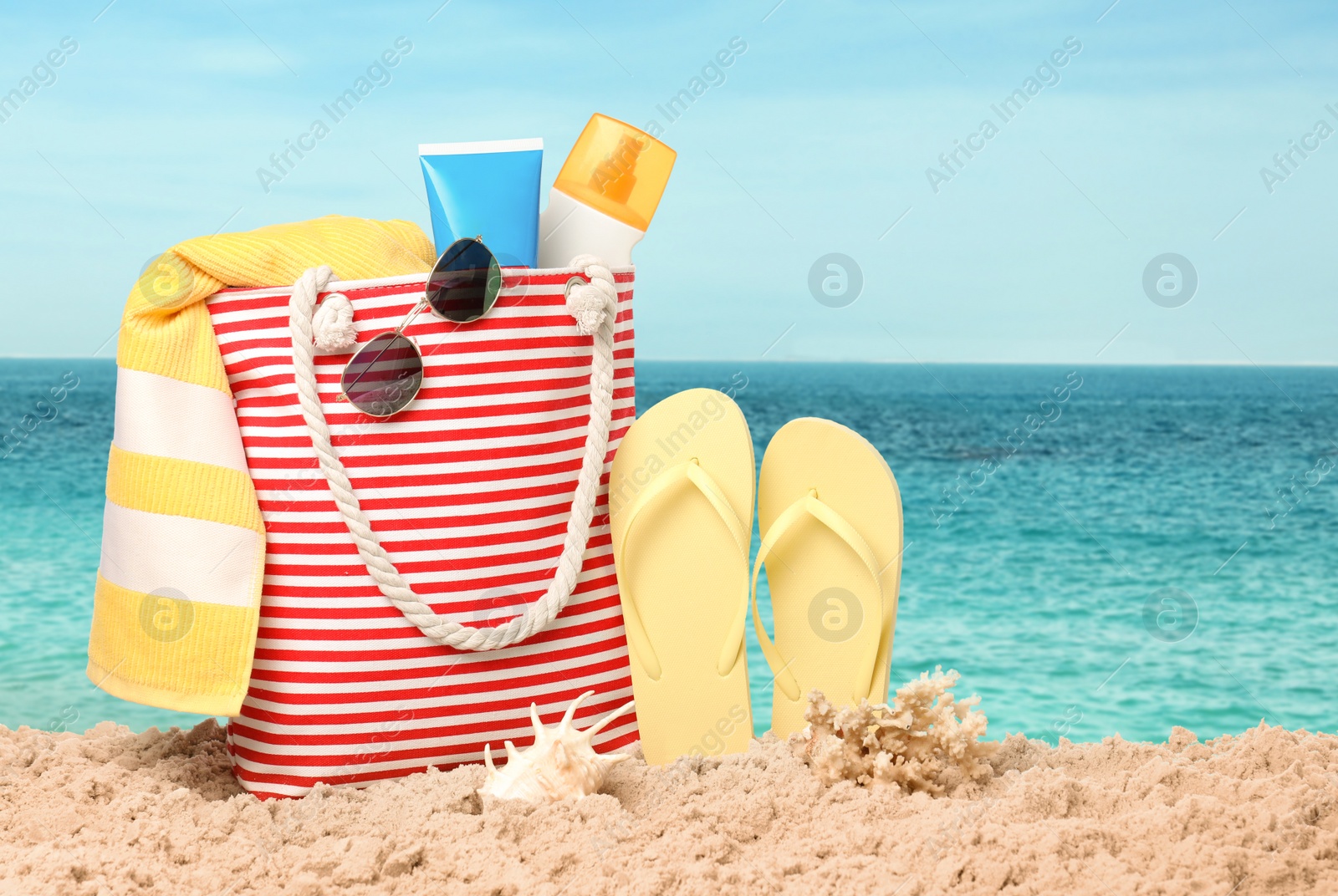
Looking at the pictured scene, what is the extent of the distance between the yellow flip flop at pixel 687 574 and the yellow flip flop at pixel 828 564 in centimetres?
6

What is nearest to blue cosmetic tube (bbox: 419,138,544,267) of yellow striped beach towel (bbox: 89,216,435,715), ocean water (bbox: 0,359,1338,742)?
yellow striped beach towel (bbox: 89,216,435,715)

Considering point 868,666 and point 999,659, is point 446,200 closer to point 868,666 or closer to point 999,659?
point 868,666

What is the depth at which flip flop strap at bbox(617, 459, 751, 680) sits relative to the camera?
1.70 m

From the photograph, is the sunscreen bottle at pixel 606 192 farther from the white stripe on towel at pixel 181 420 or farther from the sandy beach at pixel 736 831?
the sandy beach at pixel 736 831

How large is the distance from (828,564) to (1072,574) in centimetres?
415

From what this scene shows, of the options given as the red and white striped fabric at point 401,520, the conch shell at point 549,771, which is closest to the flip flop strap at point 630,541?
the red and white striped fabric at point 401,520

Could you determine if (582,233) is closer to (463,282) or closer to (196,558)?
(463,282)

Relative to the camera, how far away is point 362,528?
5.43ft

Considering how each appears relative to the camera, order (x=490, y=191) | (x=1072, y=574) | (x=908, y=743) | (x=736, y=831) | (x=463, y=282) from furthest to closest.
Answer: (x=1072, y=574), (x=490, y=191), (x=463, y=282), (x=908, y=743), (x=736, y=831)

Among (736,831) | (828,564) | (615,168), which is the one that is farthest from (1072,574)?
(736,831)

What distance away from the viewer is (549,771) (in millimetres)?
1510

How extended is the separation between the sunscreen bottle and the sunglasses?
0.74ft

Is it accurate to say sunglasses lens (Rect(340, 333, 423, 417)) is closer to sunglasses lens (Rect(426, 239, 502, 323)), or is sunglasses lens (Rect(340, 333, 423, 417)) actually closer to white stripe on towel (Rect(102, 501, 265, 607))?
sunglasses lens (Rect(426, 239, 502, 323))

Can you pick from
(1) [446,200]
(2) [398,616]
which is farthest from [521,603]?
(1) [446,200]
